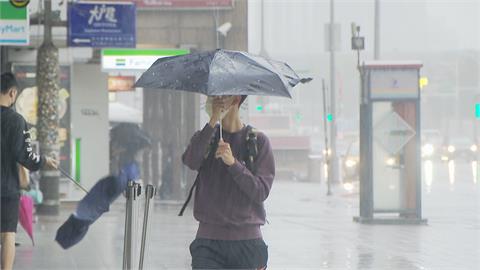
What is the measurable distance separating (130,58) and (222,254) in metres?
15.5

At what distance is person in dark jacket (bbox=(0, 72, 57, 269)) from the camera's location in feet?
26.6

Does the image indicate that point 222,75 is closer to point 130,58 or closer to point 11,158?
point 11,158

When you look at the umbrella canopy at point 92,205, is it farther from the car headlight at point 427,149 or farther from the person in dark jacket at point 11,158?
the car headlight at point 427,149

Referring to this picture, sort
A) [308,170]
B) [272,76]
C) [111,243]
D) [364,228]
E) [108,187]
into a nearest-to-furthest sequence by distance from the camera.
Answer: [108,187] < [272,76] < [111,243] < [364,228] < [308,170]

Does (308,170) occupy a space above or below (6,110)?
below

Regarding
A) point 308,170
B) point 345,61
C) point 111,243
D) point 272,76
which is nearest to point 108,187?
point 272,76

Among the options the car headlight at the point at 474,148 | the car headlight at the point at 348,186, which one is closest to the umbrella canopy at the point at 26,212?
the car headlight at the point at 348,186

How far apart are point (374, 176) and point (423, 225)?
1.13 m

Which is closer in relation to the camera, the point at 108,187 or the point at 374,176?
the point at 108,187

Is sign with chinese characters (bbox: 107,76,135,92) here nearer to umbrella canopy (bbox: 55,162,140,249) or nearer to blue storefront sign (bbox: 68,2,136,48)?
blue storefront sign (bbox: 68,2,136,48)

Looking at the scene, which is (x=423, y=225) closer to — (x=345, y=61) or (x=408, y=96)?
(x=408, y=96)

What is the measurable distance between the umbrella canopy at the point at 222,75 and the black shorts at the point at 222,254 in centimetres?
77

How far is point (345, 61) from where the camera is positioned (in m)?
48.4

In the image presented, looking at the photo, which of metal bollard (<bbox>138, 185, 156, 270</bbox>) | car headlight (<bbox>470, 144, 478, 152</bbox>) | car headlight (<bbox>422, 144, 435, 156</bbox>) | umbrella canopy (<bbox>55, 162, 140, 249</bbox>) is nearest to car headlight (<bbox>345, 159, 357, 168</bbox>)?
car headlight (<bbox>422, 144, 435, 156</bbox>)
